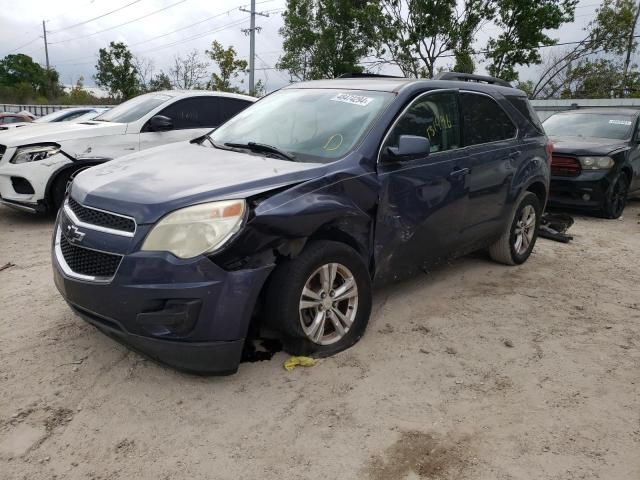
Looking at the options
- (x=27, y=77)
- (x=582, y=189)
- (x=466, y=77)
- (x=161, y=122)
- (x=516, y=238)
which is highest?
(x=27, y=77)

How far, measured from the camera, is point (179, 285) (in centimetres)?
256

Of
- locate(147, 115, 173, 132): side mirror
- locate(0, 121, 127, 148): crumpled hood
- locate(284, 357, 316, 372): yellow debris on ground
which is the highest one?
locate(147, 115, 173, 132): side mirror

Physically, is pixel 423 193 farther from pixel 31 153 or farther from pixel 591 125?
pixel 591 125

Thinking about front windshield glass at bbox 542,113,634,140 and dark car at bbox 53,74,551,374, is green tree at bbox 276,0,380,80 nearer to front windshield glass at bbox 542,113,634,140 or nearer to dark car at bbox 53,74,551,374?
front windshield glass at bbox 542,113,634,140

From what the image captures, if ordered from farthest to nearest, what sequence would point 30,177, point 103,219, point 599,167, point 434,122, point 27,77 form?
point 27,77 → point 599,167 → point 30,177 → point 434,122 → point 103,219

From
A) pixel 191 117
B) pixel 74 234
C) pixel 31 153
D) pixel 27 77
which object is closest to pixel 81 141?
pixel 31 153

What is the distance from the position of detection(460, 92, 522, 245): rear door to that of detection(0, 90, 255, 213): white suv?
129 inches

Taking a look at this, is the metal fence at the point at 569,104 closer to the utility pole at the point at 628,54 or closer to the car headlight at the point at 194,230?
the utility pole at the point at 628,54

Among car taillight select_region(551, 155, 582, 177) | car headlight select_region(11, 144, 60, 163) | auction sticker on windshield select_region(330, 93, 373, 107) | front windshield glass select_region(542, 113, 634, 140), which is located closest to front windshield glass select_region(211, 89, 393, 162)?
auction sticker on windshield select_region(330, 93, 373, 107)

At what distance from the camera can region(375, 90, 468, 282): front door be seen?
3.48 m

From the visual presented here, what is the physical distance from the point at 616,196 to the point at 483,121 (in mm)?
4699

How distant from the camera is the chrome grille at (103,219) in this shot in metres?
2.67

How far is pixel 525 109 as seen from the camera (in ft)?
16.7

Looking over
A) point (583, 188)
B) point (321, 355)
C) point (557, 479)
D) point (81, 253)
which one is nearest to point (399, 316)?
point (321, 355)
